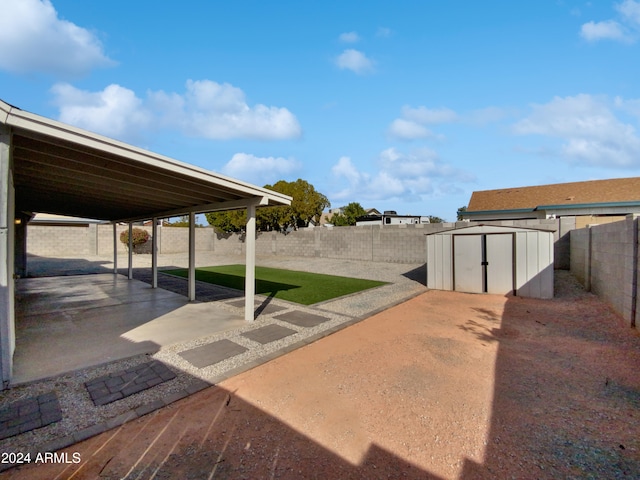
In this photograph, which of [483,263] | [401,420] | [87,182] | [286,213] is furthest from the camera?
[286,213]

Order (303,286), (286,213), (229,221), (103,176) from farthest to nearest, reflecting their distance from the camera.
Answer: (229,221) → (286,213) → (303,286) → (103,176)

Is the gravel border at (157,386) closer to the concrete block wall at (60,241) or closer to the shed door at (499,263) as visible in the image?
the shed door at (499,263)

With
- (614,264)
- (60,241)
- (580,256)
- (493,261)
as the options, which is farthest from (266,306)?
(60,241)

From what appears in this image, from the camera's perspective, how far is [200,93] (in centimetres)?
1258

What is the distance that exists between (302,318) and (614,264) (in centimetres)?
667

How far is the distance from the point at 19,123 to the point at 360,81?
12.2m

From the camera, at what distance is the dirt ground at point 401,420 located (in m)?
2.27

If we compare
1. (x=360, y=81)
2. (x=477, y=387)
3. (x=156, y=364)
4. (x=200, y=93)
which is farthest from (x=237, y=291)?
(x=360, y=81)

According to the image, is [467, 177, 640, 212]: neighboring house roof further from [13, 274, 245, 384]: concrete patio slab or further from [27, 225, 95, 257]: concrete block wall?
[27, 225, 95, 257]: concrete block wall

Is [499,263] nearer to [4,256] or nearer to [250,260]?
[250,260]

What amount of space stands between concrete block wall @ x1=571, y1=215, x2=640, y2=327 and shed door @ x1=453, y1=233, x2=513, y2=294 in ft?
6.13

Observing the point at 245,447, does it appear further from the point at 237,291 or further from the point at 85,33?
the point at 85,33

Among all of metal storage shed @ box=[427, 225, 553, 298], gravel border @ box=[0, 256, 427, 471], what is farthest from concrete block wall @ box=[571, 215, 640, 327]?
gravel border @ box=[0, 256, 427, 471]

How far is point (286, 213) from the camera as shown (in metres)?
22.3
